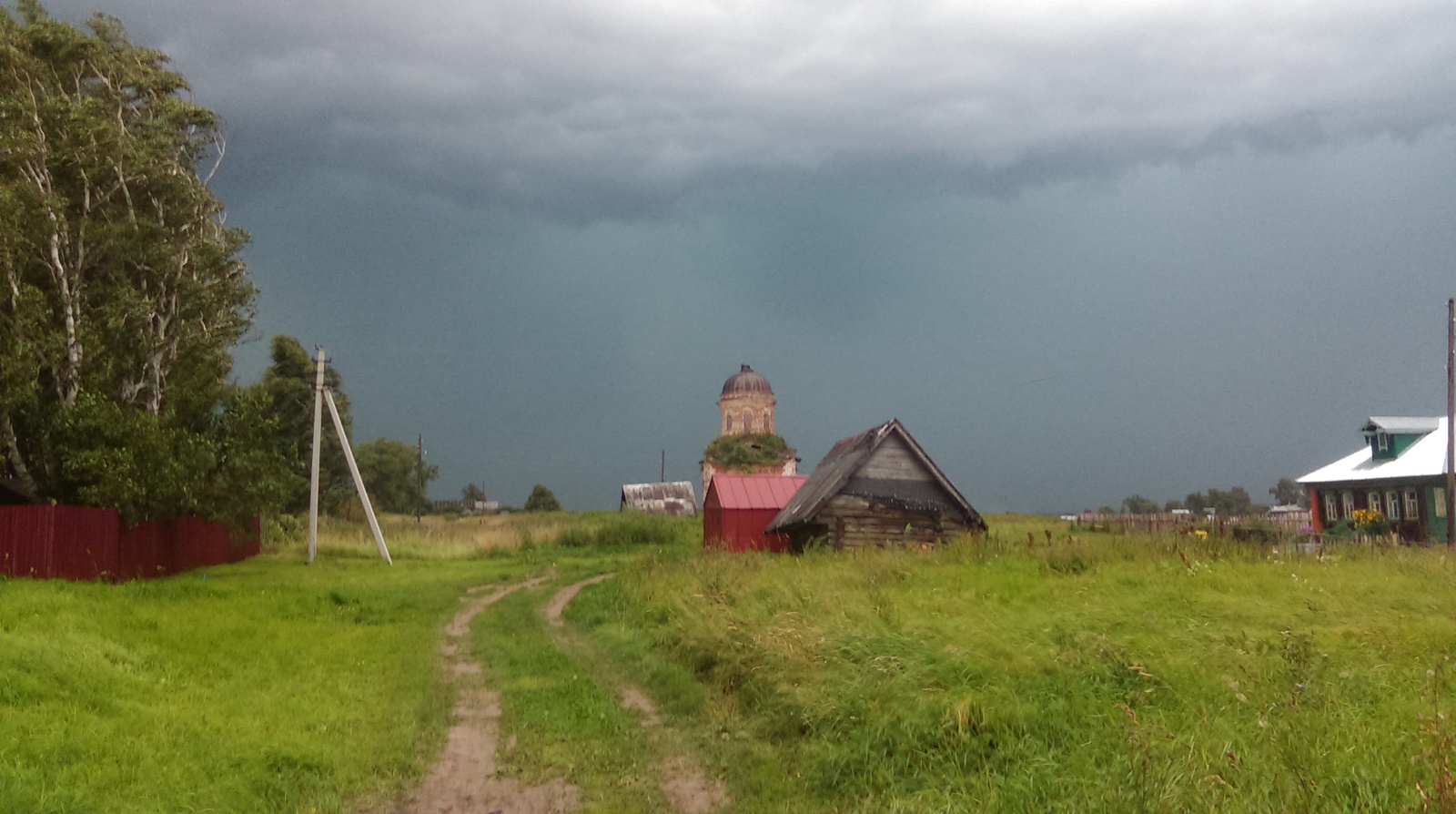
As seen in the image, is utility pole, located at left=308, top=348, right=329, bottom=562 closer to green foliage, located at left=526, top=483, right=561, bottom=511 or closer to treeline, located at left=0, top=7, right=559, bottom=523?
treeline, located at left=0, top=7, right=559, bottom=523

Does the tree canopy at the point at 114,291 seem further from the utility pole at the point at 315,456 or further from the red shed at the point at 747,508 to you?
the red shed at the point at 747,508

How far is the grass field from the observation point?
620 centimetres

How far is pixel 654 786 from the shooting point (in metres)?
7.71

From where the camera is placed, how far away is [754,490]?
1275 inches

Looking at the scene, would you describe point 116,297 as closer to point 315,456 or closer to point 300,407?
point 315,456

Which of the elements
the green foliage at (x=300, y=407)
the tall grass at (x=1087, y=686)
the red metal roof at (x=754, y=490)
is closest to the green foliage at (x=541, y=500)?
the green foliage at (x=300, y=407)

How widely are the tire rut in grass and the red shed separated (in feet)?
63.7

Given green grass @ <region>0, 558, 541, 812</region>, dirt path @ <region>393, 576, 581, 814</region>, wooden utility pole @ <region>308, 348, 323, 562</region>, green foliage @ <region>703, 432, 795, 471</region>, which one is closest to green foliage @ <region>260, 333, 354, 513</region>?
wooden utility pole @ <region>308, 348, 323, 562</region>

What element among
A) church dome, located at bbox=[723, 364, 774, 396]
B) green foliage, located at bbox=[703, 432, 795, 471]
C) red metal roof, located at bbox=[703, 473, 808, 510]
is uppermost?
church dome, located at bbox=[723, 364, 774, 396]

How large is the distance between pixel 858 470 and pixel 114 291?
18.2 m

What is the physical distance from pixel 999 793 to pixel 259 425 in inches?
877

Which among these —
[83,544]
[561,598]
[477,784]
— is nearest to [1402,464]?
[561,598]

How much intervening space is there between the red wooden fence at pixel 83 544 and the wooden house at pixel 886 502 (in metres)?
15.4

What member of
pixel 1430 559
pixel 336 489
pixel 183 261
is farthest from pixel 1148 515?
pixel 336 489
